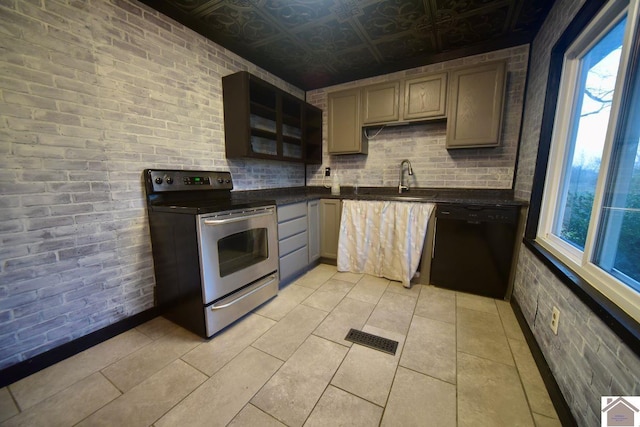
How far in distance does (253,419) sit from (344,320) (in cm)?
92

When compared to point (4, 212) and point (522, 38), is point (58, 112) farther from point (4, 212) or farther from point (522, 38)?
point (522, 38)

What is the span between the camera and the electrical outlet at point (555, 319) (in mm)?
1247

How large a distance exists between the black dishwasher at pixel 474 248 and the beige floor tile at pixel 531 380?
676mm

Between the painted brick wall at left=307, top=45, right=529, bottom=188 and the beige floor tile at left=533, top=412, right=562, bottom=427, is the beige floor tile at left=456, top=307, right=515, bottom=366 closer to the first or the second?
the beige floor tile at left=533, top=412, right=562, bottom=427

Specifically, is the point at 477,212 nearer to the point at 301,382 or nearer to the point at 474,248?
the point at 474,248

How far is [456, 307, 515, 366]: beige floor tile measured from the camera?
58.5 inches

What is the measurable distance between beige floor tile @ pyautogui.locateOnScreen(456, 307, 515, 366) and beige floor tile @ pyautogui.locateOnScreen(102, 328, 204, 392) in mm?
1829

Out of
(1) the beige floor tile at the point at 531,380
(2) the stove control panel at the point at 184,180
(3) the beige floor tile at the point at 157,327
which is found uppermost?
(2) the stove control panel at the point at 184,180

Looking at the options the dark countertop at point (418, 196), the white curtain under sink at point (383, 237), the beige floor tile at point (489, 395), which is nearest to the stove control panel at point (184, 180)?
the dark countertop at point (418, 196)

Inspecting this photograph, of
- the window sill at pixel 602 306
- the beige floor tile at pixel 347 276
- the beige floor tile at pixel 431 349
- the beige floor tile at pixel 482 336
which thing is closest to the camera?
the window sill at pixel 602 306

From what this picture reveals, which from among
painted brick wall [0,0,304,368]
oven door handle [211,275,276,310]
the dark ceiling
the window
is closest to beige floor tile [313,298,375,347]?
oven door handle [211,275,276,310]

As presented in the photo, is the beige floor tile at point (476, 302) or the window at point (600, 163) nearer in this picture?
the window at point (600, 163)

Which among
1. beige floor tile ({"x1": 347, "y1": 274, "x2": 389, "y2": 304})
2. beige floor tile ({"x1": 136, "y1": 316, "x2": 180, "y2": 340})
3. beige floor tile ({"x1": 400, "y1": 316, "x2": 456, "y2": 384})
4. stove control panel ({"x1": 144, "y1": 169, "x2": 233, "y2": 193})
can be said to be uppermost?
stove control panel ({"x1": 144, "y1": 169, "x2": 233, "y2": 193})

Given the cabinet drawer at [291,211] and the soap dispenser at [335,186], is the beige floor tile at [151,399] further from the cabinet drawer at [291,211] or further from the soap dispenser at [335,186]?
the soap dispenser at [335,186]
